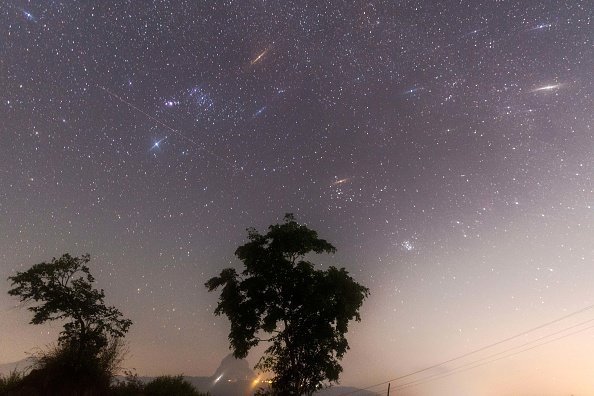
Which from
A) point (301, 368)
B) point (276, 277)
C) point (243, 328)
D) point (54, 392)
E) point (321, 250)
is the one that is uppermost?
point (321, 250)

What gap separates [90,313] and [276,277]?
1080 cm

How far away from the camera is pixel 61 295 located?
22.7 m

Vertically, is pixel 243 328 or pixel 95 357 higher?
pixel 243 328

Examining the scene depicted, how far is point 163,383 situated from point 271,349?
6373 millimetres

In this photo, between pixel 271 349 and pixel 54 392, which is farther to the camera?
pixel 271 349

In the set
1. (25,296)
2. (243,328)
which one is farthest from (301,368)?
(25,296)

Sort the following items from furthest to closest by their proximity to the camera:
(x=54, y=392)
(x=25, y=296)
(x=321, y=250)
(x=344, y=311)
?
1. (x=321, y=250)
2. (x=344, y=311)
3. (x=25, y=296)
4. (x=54, y=392)

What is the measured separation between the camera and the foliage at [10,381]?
19.9 m

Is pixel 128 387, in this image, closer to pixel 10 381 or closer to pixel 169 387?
pixel 169 387

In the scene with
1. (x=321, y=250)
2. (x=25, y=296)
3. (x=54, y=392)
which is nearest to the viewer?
(x=54, y=392)

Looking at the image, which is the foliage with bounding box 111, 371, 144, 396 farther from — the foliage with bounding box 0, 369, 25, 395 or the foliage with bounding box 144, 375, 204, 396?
the foliage with bounding box 0, 369, 25, 395

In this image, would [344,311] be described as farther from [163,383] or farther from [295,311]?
[163,383]

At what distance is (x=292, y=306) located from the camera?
80.8ft

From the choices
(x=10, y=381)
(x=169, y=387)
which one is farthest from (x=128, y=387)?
(x=10, y=381)
